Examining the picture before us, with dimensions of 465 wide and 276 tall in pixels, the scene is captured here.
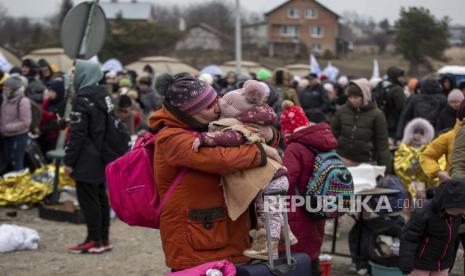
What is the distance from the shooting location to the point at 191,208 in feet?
12.8

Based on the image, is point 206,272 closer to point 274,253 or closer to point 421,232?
point 274,253

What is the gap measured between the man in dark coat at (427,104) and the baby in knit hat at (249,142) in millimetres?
7643

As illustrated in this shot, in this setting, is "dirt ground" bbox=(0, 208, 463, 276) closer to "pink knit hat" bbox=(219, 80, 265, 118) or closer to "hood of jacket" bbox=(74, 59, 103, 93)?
"hood of jacket" bbox=(74, 59, 103, 93)

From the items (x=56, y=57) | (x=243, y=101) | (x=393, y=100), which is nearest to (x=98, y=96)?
(x=243, y=101)

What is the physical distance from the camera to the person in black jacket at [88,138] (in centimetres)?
724

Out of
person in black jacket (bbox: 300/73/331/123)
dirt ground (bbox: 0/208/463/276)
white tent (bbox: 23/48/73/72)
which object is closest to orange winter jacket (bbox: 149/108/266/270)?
dirt ground (bbox: 0/208/463/276)

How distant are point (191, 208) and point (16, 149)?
7.16 m

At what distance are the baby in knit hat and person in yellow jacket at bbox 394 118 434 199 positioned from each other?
4.63 metres

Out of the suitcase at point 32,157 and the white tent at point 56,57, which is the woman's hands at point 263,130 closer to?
the suitcase at point 32,157

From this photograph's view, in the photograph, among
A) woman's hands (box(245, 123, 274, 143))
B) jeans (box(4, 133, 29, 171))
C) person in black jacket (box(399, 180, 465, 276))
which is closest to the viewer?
woman's hands (box(245, 123, 274, 143))

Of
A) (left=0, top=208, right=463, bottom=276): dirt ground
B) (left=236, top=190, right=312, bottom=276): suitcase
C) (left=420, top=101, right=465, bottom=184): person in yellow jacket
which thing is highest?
(left=420, top=101, right=465, bottom=184): person in yellow jacket

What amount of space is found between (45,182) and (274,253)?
22.2 feet

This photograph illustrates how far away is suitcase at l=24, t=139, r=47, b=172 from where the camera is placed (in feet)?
35.7

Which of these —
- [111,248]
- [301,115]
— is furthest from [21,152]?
[301,115]
